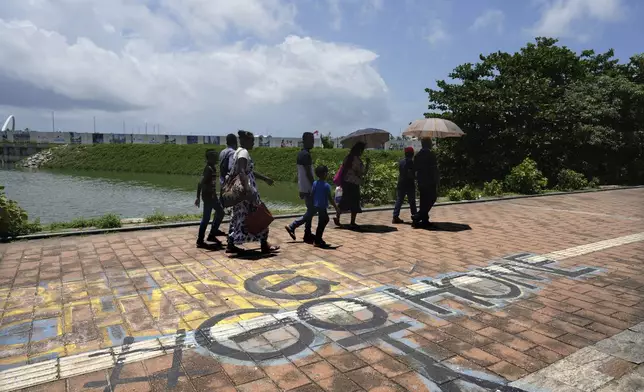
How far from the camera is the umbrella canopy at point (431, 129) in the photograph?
8875mm

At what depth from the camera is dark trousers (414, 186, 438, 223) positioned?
26.2ft

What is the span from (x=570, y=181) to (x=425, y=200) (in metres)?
11.7

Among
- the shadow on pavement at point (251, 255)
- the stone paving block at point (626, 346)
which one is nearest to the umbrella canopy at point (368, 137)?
the shadow on pavement at point (251, 255)

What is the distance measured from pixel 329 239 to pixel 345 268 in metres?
1.80

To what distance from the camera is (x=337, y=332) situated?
3490 millimetres

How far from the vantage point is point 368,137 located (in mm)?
8148

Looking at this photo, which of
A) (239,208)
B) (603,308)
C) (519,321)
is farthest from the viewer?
(239,208)

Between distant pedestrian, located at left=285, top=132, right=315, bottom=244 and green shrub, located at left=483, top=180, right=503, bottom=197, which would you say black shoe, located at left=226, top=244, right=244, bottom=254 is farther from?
green shrub, located at left=483, top=180, right=503, bottom=197

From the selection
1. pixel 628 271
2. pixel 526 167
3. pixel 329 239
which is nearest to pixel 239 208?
pixel 329 239

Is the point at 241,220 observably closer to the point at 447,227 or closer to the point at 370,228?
the point at 370,228

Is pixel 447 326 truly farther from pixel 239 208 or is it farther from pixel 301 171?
pixel 301 171

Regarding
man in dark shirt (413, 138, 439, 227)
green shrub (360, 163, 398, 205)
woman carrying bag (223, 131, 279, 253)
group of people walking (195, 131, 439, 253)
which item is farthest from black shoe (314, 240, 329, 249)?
green shrub (360, 163, 398, 205)

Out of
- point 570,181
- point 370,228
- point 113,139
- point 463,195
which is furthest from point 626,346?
point 113,139

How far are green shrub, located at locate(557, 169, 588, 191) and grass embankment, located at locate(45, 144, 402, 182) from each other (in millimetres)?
16205
